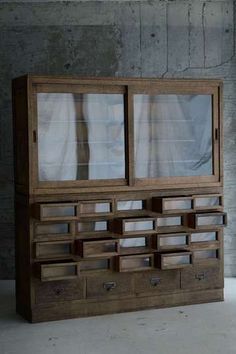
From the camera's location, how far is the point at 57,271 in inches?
175

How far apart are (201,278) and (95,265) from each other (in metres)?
0.90

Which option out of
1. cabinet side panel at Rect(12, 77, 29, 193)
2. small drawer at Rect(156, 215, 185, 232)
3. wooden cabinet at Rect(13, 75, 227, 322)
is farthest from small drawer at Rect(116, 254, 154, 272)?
cabinet side panel at Rect(12, 77, 29, 193)

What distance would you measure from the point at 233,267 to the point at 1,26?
3083mm

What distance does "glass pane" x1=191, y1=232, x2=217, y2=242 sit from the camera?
4926 millimetres

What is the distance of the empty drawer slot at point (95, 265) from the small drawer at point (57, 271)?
9 centimetres

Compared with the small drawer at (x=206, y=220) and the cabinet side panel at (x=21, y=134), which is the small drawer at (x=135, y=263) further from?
the cabinet side panel at (x=21, y=134)

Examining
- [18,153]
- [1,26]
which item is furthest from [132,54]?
[18,153]

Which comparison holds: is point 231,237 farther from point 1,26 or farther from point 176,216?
point 1,26

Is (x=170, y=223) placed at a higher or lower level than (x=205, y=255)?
higher

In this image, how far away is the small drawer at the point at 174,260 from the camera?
186 inches

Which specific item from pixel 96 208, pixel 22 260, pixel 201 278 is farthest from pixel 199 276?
pixel 22 260

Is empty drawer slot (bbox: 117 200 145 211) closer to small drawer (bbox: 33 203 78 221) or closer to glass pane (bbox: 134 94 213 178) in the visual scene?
glass pane (bbox: 134 94 213 178)

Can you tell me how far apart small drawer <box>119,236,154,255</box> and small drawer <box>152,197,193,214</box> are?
248 mm

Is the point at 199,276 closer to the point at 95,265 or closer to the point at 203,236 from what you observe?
the point at 203,236
